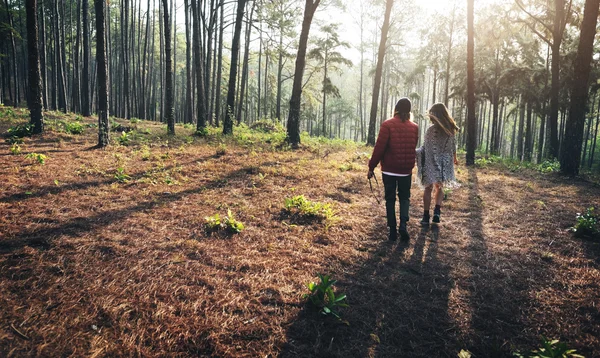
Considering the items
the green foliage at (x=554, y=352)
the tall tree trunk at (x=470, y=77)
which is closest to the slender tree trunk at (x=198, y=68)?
the tall tree trunk at (x=470, y=77)

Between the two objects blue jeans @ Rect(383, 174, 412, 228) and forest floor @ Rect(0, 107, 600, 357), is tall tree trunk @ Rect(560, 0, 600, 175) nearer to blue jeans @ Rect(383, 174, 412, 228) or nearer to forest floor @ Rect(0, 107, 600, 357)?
forest floor @ Rect(0, 107, 600, 357)

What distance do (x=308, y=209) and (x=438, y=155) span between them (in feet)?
8.50

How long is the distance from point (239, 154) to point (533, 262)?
8.39 metres

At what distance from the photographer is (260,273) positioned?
3391 millimetres

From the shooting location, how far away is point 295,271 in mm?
3504

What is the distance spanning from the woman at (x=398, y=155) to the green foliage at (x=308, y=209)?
1077 millimetres

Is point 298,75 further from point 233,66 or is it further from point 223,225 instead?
point 223,225

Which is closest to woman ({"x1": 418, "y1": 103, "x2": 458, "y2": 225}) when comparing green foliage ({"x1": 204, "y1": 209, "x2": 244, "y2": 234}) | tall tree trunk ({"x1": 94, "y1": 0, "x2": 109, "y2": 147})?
green foliage ({"x1": 204, "y1": 209, "x2": 244, "y2": 234})

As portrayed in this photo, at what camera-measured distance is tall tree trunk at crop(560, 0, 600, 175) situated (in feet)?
30.8

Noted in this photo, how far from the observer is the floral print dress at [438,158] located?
5.37 m

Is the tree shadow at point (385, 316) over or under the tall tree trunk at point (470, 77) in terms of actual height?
under

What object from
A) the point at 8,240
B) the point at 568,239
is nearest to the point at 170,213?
the point at 8,240

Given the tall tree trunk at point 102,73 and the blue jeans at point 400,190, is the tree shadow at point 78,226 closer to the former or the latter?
the blue jeans at point 400,190

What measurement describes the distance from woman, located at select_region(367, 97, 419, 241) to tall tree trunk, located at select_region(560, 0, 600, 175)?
8975 millimetres
